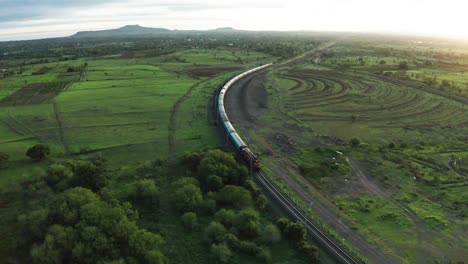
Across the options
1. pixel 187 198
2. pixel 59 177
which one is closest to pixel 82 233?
pixel 187 198

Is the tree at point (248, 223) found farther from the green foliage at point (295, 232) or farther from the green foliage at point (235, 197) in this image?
the green foliage at point (295, 232)

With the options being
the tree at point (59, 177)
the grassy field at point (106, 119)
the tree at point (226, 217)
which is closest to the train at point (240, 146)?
the grassy field at point (106, 119)

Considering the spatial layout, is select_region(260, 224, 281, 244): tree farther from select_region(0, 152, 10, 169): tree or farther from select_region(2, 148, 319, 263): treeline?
select_region(0, 152, 10, 169): tree

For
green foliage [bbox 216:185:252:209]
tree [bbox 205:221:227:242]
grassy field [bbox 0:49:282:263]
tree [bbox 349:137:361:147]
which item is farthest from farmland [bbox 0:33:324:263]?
tree [bbox 349:137:361:147]

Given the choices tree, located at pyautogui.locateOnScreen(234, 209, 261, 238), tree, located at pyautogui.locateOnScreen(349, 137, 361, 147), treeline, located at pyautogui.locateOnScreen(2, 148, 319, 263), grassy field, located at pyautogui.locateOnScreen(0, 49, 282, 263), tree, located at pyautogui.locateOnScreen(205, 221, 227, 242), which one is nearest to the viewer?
treeline, located at pyautogui.locateOnScreen(2, 148, 319, 263)

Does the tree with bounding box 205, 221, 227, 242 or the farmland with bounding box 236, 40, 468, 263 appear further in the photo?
the farmland with bounding box 236, 40, 468, 263

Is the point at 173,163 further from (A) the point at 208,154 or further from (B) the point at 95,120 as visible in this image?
(B) the point at 95,120

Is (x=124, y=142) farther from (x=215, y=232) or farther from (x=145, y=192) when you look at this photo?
(x=215, y=232)
